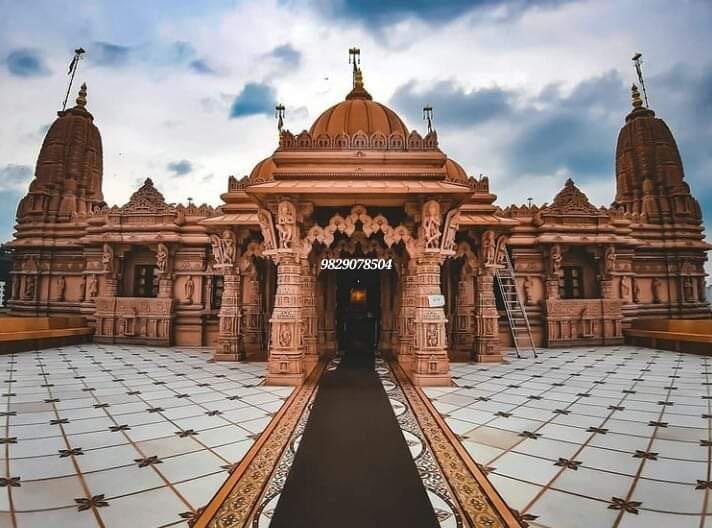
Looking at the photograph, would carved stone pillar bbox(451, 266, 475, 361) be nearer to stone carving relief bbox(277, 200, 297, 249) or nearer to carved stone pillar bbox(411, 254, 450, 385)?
carved stone pillar bbox(411, 254, 450, 385)

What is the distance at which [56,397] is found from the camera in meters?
5.38

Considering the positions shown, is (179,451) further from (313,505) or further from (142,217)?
(142,217)

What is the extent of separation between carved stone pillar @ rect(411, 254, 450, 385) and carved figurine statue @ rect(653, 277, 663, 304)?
1228 centimetres

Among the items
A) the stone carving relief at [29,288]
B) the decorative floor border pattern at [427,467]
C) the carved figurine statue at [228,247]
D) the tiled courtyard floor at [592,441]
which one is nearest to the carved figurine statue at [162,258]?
the carved figurine statue at [228,247]

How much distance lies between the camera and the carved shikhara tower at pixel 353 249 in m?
6.64

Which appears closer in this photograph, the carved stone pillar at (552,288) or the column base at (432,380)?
the column base at (432,380)

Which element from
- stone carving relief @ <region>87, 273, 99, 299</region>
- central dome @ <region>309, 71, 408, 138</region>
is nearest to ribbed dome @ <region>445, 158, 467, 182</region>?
central dome @ <region>309, 71, 408, 138</region>

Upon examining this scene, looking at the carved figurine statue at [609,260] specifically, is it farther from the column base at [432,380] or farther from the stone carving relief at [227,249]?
the stone carving relief at [227,249]

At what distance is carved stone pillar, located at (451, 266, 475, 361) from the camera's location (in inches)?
417

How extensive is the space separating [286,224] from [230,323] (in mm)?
4477

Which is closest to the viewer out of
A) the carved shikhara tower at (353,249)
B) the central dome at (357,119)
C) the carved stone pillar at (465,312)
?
the carved shikhara tower at (353,249)

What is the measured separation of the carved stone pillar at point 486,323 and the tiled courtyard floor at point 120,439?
573 centimetres

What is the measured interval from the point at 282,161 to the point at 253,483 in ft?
18.2

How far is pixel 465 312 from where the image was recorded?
1073 centimetres
